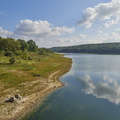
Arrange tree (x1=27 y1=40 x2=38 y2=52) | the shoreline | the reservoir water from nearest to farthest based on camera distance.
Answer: the shoreline, the reservoir water, tree (x1=27 y1=40 x2=38 y2=52)

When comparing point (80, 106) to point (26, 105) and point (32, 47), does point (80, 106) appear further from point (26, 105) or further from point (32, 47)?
point (32, 47)

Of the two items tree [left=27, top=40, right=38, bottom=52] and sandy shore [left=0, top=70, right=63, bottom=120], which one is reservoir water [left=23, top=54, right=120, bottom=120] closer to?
sandy shore [left=0, top=70, right=63, bottom=120]

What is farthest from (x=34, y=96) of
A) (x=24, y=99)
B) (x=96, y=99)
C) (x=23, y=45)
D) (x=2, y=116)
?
(x=23, y=45)

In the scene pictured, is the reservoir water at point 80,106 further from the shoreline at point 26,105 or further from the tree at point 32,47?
the tree at point 32,47

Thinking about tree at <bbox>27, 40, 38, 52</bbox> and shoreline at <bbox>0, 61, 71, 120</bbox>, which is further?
tree at <bbox>27, 40, 38, 52</bbox>

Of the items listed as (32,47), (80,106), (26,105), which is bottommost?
(80,106)

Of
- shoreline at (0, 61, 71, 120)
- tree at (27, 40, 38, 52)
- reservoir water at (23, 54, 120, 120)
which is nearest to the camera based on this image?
shoreline at (0, 61, 71, 120)

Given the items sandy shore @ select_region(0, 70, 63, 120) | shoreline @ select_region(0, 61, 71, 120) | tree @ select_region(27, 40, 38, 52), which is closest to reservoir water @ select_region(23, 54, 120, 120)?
shoreline @ select_region(0, 61, 71, 120)

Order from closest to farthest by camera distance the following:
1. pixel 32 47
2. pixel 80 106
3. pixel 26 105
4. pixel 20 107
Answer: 1. pixel 20 107
2. pixel 26 105
3. pixel 80 106
4. pixel 32 47

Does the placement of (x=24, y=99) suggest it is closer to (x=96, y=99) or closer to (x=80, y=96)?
(x=80, y=96)

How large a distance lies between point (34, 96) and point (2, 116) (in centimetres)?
858

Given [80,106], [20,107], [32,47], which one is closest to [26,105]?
[20,107]

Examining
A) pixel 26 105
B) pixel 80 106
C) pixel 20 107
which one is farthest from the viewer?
pixel 80 106

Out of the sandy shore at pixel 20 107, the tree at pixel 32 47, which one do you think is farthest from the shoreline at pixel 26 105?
the tree at pixel 32 47
